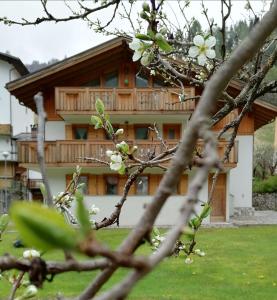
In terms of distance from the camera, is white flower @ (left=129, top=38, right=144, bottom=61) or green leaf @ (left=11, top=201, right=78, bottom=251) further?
white flower @ (left=129, top=38, right=144, bottom=61)

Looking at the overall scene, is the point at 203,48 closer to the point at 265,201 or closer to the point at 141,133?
the point at 141,133

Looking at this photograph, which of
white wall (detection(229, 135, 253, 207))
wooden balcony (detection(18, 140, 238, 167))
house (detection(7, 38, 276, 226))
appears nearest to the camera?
wooden balcony (detection(18, 140, 238, 167))

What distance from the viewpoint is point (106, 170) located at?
682 inches

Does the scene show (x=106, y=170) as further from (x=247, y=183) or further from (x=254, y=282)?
(x=254, y=282)

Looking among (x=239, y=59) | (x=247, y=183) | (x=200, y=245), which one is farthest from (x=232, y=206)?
(x=239, y=59)

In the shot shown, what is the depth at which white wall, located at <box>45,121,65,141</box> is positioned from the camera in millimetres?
17922

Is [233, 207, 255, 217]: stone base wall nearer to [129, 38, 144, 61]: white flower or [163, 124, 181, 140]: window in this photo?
[163, 124, 181, 140]: window

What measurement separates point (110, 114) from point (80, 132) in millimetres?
1384

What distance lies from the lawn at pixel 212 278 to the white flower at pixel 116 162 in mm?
→ 3828

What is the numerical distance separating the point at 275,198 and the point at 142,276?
2619 cm

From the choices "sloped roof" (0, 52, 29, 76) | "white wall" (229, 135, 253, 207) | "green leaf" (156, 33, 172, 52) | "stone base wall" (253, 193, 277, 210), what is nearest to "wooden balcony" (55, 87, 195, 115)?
"white wall" (229, 135, 253, 207)

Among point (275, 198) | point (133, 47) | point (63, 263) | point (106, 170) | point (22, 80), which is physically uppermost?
point (22, 80)

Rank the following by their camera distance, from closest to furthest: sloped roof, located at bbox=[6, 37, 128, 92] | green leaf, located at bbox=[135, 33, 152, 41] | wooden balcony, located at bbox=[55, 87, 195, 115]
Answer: green leaf, located at bbox=[135, 33, 152, 41] → sloped roof, located at bbox=[6, 37, 128, 92] → wooden balcony, located at bbox=[55, 87, 195, 115]

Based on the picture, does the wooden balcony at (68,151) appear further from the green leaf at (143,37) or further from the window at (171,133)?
the green leaf at (143,37)
